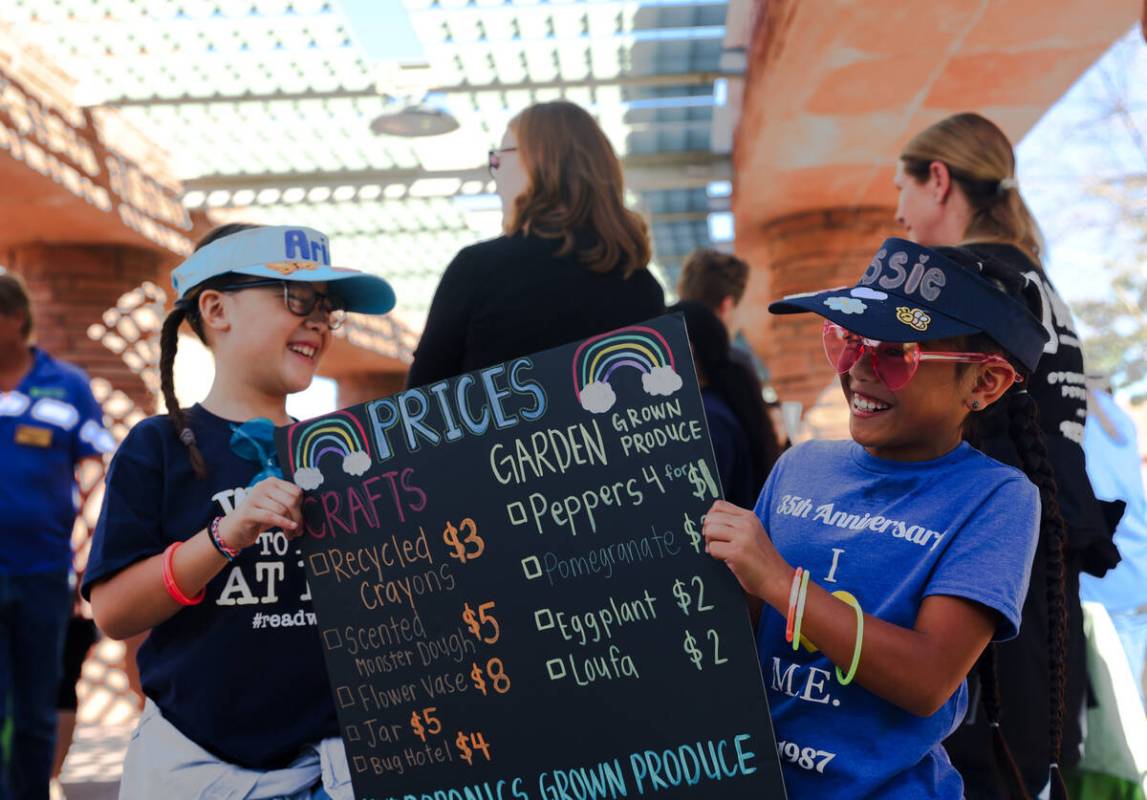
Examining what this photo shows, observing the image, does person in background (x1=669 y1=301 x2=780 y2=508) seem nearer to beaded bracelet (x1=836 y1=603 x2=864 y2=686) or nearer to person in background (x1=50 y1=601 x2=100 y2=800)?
beaded bracelet (x1=836 y1=603 x2=864 y2=686)

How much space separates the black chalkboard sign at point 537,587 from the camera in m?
1.54

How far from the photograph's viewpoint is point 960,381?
1655 mm

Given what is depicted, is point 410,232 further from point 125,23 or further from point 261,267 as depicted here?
point 261,267

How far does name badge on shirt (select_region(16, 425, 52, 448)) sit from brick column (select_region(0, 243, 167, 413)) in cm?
361

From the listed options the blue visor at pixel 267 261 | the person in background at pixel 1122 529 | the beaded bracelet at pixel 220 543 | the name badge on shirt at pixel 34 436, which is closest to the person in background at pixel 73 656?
the name badge on shirt at pixel 34 436

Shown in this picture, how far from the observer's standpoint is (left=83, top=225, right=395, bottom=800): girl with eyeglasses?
1.80m

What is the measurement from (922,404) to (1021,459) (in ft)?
1.20

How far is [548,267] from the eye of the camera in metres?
2.58

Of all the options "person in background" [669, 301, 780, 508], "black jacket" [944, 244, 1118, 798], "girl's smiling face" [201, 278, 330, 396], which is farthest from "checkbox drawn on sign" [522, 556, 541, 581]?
"person in background" [669, 301, 780, 508]

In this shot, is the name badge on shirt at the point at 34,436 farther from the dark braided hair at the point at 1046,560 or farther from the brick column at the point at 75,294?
the brick column at the point at 75,294

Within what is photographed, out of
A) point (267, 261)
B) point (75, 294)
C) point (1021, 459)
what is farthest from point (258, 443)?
point (75, 294)

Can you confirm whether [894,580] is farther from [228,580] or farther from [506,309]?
[506,309]

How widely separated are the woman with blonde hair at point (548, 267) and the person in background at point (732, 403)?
60 centimetres

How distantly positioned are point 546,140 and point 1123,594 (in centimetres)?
180
